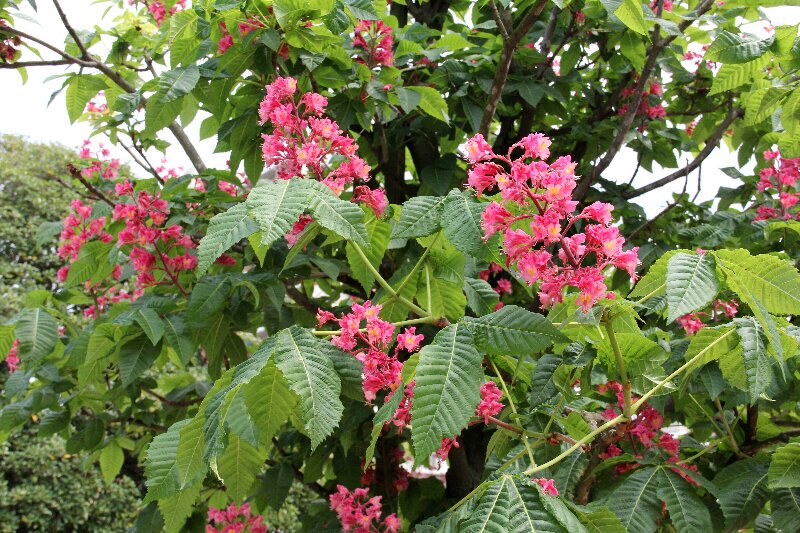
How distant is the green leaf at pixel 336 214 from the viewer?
1.06 metres

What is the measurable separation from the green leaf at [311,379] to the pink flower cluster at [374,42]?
4.00 ft

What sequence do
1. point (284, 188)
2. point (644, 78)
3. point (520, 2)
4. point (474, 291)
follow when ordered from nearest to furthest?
point (284, 188), point (474, 291), point (644, 78), point (520, 2)

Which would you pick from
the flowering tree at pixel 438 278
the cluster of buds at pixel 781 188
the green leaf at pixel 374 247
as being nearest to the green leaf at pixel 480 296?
the flowering tree at pixel 438 278

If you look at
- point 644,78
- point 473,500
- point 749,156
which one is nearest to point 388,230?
point 473,500

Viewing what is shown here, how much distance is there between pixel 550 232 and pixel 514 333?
16 centimetres

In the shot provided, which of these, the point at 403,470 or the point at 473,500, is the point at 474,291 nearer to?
the point at 473,500

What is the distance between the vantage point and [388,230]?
1.38m

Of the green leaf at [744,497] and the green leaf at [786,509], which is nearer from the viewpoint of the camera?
the green leaf at [786,509]

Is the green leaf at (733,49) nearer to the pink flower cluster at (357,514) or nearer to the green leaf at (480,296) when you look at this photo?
the green leaf at (480,296)

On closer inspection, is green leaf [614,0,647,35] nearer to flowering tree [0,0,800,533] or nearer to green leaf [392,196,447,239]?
flowering tree [0,0,800,533]

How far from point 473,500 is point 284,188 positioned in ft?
1.82

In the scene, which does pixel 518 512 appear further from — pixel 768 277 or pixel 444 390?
pixel 768 277

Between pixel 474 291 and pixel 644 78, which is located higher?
pixel 644 78

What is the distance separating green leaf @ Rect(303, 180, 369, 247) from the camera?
1.06 metres
